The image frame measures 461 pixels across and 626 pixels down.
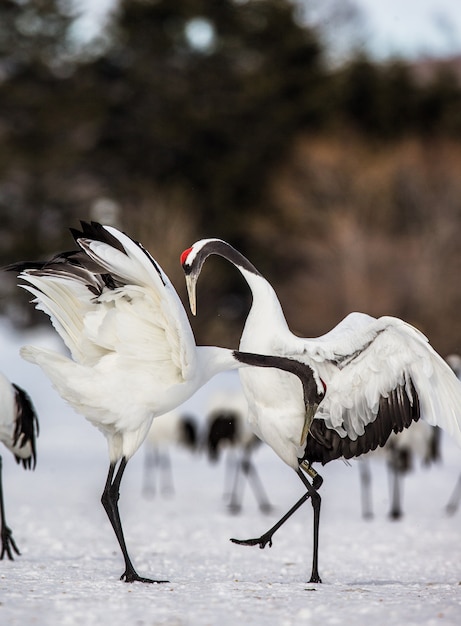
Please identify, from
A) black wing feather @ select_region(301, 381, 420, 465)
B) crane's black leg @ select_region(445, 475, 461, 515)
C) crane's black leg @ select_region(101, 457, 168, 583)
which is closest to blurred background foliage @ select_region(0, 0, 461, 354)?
crane's black leg @ select_region(445, 475, 461, 515)

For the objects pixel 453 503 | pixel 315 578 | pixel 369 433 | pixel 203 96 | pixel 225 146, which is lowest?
pixel 315 578

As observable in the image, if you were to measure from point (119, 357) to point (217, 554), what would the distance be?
298cm

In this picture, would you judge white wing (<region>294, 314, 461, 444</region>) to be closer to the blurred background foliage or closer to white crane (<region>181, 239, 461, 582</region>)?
white crane (<region>181, 239, 461, 582</region>)

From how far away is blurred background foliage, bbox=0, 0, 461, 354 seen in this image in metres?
34.1

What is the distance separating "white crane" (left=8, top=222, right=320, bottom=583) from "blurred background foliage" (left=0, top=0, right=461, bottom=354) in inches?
1027

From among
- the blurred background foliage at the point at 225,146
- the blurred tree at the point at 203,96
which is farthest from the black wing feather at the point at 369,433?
the blurred tree at the point at 203,96

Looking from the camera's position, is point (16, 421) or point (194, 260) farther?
point (16, 421)

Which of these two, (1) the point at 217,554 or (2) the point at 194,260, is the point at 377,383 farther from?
(1) the point at 217,554

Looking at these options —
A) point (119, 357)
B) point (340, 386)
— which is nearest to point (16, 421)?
point (119, 357)

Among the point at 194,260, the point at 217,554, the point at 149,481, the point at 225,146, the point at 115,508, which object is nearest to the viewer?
the point at 115,508

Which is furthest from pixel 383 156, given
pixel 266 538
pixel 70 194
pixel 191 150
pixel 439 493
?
pixel 266 538

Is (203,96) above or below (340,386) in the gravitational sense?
above

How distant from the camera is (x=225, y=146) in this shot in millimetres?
37188

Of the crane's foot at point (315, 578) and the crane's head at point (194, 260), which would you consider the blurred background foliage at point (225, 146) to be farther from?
the crane's foot at point (315, 578)
